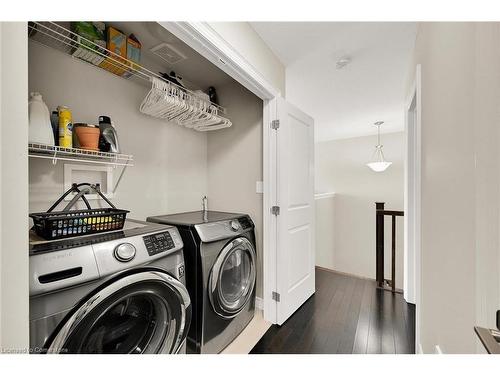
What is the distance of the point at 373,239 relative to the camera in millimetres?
4754

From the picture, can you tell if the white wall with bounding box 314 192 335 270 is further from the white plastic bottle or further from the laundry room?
the white plastic bottle

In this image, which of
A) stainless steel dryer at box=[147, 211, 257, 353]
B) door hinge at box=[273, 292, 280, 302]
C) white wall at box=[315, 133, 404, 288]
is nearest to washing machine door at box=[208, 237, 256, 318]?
stainless steel dryer at box=[147, 211, 257, 353]

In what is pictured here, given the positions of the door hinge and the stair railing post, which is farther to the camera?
the stair railing post

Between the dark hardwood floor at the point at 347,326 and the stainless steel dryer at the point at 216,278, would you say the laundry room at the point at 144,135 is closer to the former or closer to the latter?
the stainless steel dryer at the point at 216,278

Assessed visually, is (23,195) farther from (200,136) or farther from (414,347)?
(414,347)

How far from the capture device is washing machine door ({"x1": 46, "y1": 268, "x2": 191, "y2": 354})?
776 millimetres

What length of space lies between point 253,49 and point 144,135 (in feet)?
3.58

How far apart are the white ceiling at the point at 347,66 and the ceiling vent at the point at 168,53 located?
0.63 m

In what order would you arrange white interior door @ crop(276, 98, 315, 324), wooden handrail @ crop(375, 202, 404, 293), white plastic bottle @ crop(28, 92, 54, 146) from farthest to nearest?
1. wooden handrail @ crop(375, 202, 404, 293)
2. white interior door @ crop(276, 98, 315, 324)
3. white plastic bottle @ crop(28, 92, 54, 146)

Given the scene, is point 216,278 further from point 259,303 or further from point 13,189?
point 13,189

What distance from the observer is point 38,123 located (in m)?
1.00

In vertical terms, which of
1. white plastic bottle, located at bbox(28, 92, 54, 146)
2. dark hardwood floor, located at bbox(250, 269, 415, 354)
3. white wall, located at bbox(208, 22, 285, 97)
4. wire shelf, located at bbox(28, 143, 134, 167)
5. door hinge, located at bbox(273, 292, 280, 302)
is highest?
white wall, located at bbox(208, 22, 285, 97)

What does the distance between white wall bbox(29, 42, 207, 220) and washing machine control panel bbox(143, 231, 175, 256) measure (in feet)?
2.19

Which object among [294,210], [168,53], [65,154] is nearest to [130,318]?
[65,154]
